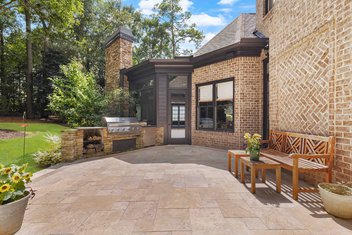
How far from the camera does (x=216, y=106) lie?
7.45 m

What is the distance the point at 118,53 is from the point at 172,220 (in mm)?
9557

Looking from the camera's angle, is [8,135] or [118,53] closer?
[8,135]

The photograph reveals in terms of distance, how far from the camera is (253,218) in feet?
7.85

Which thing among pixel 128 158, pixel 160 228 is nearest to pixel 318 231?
pixel 160 228

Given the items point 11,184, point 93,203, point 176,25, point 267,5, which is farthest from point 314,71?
point 176,25

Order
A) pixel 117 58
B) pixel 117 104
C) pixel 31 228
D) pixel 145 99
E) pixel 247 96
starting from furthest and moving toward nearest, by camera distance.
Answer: pixel 117 58 → pixel 145 99 → pixel 117 104 → pixel 247 96 → pixel 31 228

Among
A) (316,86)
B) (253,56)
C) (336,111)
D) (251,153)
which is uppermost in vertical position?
(253,56)

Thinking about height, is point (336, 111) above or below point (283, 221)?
above

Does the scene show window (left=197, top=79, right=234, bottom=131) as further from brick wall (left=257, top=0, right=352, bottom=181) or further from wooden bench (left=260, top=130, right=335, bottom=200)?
wooden bench (left=260, top=130, right=335, bottom=200)

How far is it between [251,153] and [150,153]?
3.96m

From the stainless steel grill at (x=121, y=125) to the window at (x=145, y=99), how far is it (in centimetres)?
140

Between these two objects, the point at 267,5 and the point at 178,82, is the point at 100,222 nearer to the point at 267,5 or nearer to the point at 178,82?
the point at 178,82

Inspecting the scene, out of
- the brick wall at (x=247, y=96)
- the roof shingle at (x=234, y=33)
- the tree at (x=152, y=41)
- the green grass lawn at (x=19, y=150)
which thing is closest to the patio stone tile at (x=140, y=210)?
the green grass lawn at (x=19, y=150)

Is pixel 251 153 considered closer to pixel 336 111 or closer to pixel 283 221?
pixel 283 221
